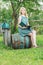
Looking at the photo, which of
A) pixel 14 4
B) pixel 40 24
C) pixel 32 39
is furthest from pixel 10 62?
pixel 40 24

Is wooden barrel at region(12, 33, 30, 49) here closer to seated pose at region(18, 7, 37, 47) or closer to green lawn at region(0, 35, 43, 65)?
seated pose at region(18, 7, 37, 47)

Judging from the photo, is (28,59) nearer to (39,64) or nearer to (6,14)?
(39,64)

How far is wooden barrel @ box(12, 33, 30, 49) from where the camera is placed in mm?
9141

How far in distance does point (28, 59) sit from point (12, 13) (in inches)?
198

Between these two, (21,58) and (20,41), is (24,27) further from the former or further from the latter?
(21,58)

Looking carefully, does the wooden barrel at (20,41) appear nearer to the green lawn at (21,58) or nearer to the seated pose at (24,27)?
the seated pose at (24,27)

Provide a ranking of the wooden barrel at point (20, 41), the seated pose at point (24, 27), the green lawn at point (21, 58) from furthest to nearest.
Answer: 1. the seated pose at point (24, 27)
2. the wooden barrel at point (20, 41)
3. the green lawn at point (21, 58)

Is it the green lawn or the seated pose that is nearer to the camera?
the green lawn

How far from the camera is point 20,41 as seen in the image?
9125 mm

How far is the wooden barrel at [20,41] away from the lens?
→ 9141mm

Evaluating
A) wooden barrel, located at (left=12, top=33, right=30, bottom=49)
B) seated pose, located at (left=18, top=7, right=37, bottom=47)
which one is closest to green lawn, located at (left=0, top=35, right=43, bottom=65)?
wooden barrel, located at (left=12, top=33, right=30, bottom=49)

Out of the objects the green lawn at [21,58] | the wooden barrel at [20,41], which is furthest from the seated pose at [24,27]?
the green lawn at [21,58]

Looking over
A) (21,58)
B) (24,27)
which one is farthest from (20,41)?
(21,58)

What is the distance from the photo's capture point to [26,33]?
30.6 feet
